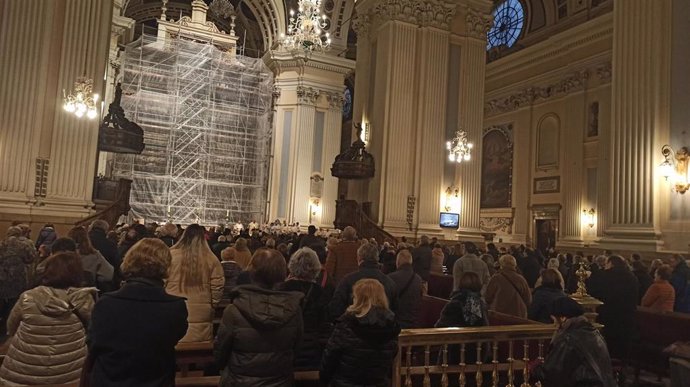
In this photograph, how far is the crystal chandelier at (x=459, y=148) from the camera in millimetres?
16250

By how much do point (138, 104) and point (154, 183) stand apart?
3734 mm

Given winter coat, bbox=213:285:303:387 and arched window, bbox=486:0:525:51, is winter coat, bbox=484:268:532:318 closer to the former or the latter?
winter coat, bbox=213:285:303:387

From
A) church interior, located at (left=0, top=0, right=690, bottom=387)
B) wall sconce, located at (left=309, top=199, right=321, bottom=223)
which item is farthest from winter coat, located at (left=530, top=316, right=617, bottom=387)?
wall sconce, located at (left=309, top=199, right=321, bottom=223)

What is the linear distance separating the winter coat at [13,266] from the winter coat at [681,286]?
30.1ft

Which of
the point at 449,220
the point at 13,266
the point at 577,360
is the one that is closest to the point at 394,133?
the point at 449,220

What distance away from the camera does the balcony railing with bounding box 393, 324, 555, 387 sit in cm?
407

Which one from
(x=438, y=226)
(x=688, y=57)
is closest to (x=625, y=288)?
(x=688, y=57)

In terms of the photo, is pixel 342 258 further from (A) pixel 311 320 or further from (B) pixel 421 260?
(A) pixel 311 320

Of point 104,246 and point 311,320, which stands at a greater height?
point 104,246

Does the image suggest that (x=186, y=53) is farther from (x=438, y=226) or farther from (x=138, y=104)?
(x=438, y=226)

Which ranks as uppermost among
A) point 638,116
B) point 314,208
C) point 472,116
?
point 472,116

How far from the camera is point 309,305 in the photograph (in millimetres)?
3914

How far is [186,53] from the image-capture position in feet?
81.5

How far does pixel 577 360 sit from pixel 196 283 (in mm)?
2870
